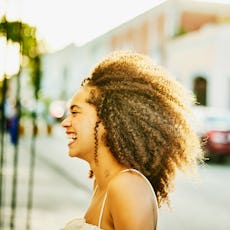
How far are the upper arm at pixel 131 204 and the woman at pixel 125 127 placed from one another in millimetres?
14

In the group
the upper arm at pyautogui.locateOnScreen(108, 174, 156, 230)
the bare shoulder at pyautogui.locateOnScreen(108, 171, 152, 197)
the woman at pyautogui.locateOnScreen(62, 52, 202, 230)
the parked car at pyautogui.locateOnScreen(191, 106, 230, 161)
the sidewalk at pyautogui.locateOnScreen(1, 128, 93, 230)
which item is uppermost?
the woman at pyautogui.locateOnScreen(62, 52, 202, 230)

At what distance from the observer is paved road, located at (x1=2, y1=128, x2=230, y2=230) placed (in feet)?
25.3

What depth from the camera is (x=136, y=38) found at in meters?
40.3

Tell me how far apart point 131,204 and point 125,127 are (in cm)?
24

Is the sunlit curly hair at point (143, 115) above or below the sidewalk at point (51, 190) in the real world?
above

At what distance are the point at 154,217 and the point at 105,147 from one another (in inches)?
10.0

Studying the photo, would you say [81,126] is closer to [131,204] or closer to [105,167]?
[105,167]

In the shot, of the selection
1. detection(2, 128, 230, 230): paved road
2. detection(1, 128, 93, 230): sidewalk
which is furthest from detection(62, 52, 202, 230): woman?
detection(1, 128, 93, 230): sidewalk

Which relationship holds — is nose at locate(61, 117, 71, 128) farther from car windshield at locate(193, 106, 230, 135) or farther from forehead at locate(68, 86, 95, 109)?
car windshield at locate(193, 106, 230, 135)

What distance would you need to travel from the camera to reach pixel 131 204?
1.58 meters

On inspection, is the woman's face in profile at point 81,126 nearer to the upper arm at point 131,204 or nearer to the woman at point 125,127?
the woman at point 125,127

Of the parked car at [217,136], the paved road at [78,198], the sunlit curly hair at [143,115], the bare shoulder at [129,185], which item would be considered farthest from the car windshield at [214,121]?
the bare shoulder at [129,185]

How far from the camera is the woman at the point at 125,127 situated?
173cm

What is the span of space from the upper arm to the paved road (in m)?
4.22
